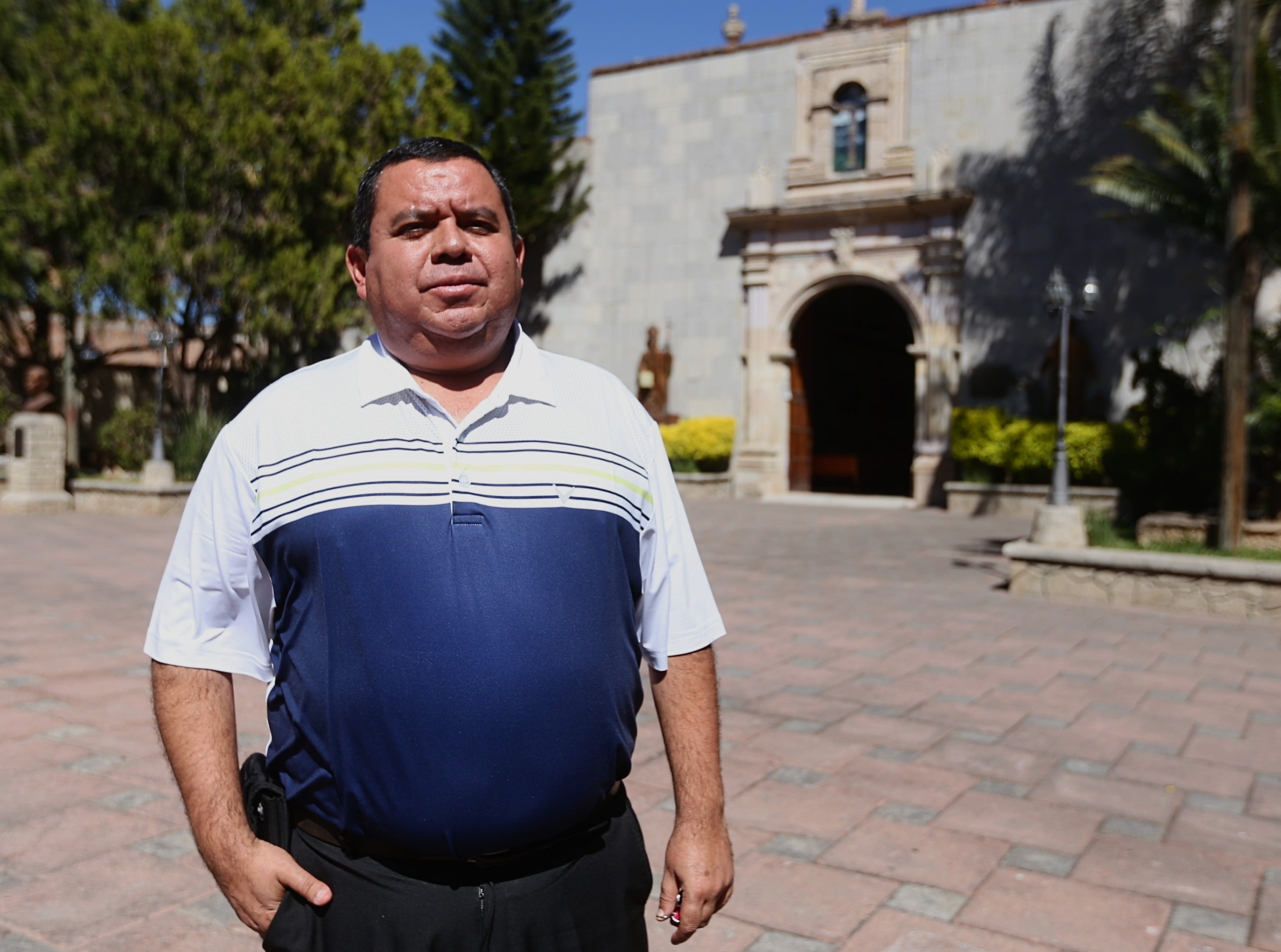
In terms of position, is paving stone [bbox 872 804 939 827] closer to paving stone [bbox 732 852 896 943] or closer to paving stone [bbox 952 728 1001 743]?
paving stone [bbox 732 852 896 943]

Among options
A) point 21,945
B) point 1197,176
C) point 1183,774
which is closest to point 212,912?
point 21,945

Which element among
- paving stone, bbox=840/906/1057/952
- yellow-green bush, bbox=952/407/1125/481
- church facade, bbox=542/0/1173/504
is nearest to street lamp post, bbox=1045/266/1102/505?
yellow-green bush, bbox=952/407/1125/481

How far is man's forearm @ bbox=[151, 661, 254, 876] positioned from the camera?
65.4 inches

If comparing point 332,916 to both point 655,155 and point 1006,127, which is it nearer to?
point 1006,127

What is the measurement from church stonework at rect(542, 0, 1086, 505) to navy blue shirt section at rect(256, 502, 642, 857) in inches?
714

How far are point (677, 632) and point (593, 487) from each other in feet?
1.17

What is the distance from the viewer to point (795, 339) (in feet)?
69.4

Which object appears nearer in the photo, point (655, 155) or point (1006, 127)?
point (1006, 127)

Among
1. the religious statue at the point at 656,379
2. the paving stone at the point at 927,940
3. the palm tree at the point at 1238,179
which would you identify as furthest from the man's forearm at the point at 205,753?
the religious statue at the point at 656,379

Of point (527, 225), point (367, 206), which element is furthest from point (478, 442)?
point (527, 225)

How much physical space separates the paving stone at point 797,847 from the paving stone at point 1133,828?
1.12 meters

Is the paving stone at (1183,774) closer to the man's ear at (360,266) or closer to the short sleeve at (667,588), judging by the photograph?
the short sleeve at (667,588)

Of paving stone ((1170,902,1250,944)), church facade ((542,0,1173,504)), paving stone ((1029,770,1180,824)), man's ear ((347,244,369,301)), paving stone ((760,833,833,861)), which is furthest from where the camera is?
church facade ((542,0,1173,504))

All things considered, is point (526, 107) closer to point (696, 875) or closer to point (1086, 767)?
point (1086, 767)
